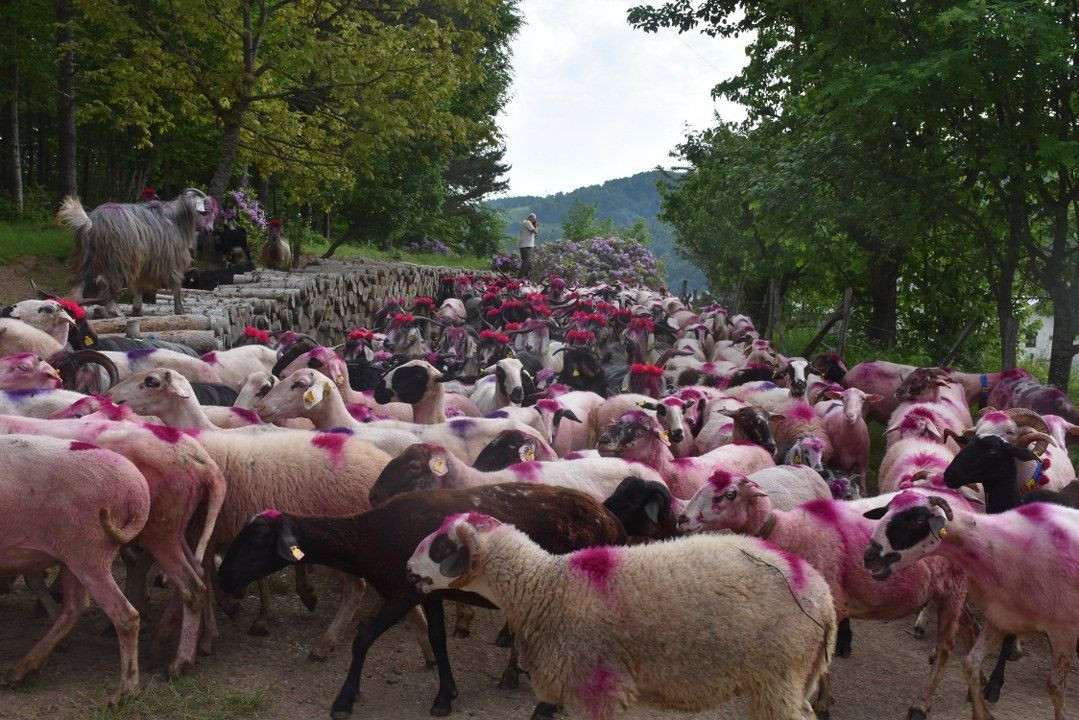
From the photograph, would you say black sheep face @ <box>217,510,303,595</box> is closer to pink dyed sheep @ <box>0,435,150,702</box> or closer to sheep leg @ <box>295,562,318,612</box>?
pink dyed sheep @ <box>0,435,150,702</box>

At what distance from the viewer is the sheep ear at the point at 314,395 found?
6195 mm

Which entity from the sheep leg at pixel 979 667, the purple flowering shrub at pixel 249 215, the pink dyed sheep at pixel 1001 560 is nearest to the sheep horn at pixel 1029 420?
the pink dyed sheep at pixel 1001 560

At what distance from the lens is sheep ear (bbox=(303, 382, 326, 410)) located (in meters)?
6.20

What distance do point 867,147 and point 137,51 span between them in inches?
425

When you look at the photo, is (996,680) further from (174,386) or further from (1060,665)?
(174,386)

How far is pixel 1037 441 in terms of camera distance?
6.04m

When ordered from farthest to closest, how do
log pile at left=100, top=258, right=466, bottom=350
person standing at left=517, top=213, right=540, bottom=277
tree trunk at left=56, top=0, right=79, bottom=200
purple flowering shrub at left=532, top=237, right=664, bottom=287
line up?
purple flowering shrub at left=532, top=237, right=664, bottom=287 → person standing at left=517, top=213, right=540, bottom=277 → tree trunk at left=56, top=0, right=79, bottom=200 → log pile at left=100, top=258, right=466, bottom=350

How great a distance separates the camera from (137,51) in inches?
553

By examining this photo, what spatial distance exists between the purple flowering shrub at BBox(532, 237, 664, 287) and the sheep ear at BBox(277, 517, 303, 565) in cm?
2146

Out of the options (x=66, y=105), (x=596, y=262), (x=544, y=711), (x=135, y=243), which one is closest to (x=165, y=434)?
(x=544, y=711)

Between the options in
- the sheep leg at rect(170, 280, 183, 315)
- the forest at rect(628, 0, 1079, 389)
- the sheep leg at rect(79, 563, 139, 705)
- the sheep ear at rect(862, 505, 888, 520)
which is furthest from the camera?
the sheep leg at rect(170, 280, 183, 315)

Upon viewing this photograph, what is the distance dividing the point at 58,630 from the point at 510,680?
222cm

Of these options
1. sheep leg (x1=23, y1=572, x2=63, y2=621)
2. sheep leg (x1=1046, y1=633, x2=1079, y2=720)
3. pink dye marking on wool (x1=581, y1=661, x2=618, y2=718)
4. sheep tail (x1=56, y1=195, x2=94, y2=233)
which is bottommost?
sheep leg (x1=23, y1=572, x2=63, y2=621)

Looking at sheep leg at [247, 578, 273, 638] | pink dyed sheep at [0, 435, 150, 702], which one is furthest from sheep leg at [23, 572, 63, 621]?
sheep leg at [247, 578, 273, 638]
